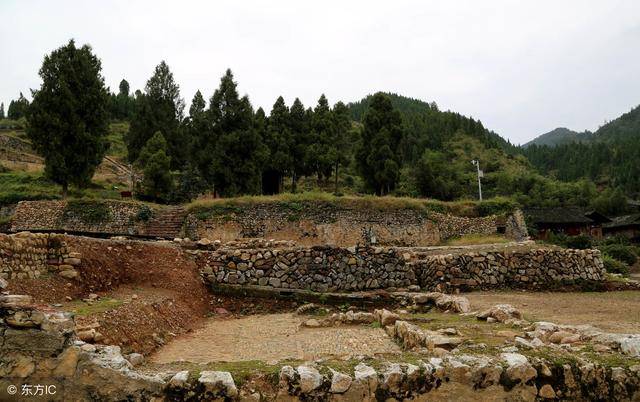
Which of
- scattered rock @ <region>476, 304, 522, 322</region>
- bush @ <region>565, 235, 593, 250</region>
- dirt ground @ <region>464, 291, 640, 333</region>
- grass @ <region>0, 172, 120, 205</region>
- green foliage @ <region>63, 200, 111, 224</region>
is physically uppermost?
grass @ <region>0, 172, 120, 205</region>

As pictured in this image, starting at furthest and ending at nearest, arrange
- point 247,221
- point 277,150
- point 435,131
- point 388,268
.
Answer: point 435,131
point 277,150
point 247,221
point 388,268

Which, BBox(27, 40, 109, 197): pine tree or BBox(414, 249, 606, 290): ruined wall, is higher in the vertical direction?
BBox(27, 40, 109, 197): pine tree

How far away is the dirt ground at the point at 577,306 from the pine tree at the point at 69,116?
1038 inches

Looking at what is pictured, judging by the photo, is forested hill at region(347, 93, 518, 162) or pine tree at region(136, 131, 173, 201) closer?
pine tree at region(136, 131, 173, 201)

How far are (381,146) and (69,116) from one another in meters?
24.0

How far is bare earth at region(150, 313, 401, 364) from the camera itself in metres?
7.26

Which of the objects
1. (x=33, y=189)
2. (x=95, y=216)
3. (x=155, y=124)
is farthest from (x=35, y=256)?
(x=155, y=124)

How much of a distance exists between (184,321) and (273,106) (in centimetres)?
3849

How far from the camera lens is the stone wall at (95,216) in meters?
25.2

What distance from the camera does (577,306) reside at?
1120cm

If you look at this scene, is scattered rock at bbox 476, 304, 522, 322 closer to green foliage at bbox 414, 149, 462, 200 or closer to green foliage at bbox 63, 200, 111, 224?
green foliage at bbox 63, 200, 111, 224

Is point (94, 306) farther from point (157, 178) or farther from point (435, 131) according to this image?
point (435, 131)

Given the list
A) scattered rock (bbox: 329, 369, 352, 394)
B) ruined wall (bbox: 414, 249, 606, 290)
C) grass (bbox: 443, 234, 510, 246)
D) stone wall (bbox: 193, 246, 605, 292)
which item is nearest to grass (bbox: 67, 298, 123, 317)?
stone wall (bbox: 193, 246, 605, 292)

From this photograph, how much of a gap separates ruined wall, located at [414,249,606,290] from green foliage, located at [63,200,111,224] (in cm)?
1891
